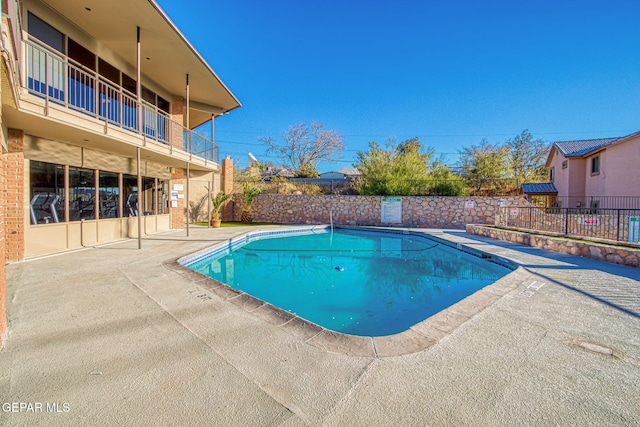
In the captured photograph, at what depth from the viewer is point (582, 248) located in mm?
7512

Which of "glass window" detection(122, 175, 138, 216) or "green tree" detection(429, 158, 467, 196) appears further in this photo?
"green tree" detection(429, 158, 467, 196)

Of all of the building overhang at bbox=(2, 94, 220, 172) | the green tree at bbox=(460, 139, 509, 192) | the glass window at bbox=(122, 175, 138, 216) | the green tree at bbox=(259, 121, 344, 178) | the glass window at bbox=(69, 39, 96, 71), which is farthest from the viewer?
the green tree at bbox=(259, 121, 344, 178)

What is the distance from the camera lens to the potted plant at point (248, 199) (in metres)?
17.2

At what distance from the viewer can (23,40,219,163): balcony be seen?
20.1 feet

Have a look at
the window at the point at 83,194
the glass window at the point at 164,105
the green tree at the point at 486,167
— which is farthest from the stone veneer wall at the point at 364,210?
the window at the point at 83,194

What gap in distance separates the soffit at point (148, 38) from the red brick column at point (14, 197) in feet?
10.5

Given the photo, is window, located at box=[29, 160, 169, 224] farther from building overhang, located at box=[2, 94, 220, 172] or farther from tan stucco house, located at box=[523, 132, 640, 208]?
tan stucco house, located at box=[523, 132, 640, 208]

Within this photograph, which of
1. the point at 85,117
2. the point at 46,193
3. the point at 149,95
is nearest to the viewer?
the point at 85,117

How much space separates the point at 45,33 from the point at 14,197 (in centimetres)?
390

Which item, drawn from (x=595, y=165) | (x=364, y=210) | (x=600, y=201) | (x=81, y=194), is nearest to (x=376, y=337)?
(x=81, y=194)

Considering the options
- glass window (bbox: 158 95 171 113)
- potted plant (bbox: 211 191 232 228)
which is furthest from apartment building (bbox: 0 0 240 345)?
potted plant (bbox: 211 191 232 228)

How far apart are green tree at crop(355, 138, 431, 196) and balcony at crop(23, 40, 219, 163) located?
9482 millimetres

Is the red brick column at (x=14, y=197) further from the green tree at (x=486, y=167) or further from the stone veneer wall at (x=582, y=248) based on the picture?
the green tree at (x=486, y=167)

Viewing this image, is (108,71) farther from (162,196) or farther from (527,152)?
(527,152)
